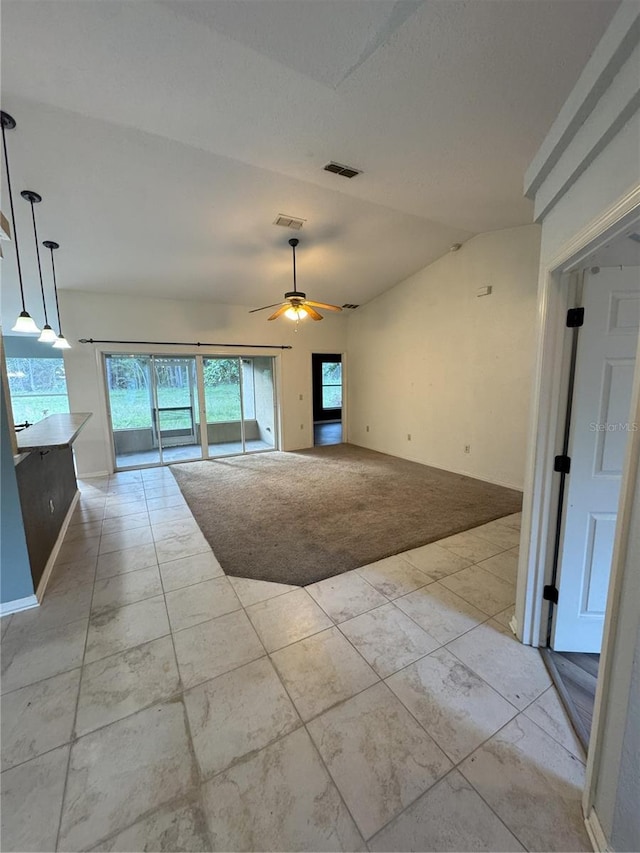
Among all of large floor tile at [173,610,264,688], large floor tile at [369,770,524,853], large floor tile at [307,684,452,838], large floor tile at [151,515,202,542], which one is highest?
large floor tile at [369,770,524,853]

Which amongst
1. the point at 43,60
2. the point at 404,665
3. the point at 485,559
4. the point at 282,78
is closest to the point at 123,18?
the point at 43,60

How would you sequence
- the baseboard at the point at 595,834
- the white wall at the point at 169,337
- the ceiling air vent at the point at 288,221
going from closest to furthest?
the baseboard at the point at 595,834 → the ceiling air vent at the point at 288,221 → the white wall at the point at 169,337

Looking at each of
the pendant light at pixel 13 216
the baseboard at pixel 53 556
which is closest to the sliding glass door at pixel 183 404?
the baseboard at pixel 53 556

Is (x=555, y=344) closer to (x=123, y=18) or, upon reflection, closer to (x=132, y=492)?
(x=123, y=18)

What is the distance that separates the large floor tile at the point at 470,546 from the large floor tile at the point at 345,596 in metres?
0.97

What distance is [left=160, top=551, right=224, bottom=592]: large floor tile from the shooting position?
8.20ft

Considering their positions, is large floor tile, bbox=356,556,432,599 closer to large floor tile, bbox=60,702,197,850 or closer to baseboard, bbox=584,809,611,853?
baseboard, bbox=584,809,611,853

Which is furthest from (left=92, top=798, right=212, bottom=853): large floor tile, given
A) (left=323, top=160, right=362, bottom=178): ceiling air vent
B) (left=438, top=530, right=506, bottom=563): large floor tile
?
(left=323, top=160, right=362, bottom=178): ceiling air vent

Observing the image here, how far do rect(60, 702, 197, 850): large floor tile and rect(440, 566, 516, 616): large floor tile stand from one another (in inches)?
72.2

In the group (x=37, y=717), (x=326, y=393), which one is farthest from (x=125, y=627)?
(x=326, y=393)

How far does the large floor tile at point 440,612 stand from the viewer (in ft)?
6.56

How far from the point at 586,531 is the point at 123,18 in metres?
3.45

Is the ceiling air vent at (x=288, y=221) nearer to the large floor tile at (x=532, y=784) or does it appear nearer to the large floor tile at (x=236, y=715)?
the large floor tile at (x=236, y=715)

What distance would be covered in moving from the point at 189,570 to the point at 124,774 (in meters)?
1.44
